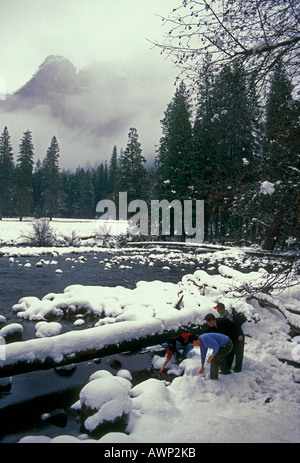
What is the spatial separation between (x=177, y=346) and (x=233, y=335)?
150 centimetres

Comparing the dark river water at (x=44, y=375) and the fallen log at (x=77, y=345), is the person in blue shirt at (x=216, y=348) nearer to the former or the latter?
the dark river water at (x=44, y=375)

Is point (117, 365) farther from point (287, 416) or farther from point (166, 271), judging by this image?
point (166, 271)

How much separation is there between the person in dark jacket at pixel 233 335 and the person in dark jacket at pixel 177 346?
A: 0.90 meters

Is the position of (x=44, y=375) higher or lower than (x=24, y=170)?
lower

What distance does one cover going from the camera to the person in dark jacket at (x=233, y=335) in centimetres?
504

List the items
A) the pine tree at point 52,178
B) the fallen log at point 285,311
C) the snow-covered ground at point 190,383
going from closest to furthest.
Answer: the snow-covered ground at point 190,383 < the fallen log at point 285,311 < the pine tree at point 52,178

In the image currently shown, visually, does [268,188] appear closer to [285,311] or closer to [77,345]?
[77,345]

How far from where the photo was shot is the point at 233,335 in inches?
201

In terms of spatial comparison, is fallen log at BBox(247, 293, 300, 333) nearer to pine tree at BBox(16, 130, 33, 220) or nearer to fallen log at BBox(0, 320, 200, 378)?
fallen log at BBox(0, 320, 200, 378)

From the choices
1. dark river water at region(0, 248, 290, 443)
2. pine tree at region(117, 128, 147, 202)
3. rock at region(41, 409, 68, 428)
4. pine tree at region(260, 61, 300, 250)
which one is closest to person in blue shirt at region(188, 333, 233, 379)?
dark river water at region(0, 248, 290, 443)

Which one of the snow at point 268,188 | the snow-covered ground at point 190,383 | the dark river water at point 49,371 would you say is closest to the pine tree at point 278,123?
the snow at point 268,188

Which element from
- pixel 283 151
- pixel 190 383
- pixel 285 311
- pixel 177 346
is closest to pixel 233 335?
pixel 190 383
